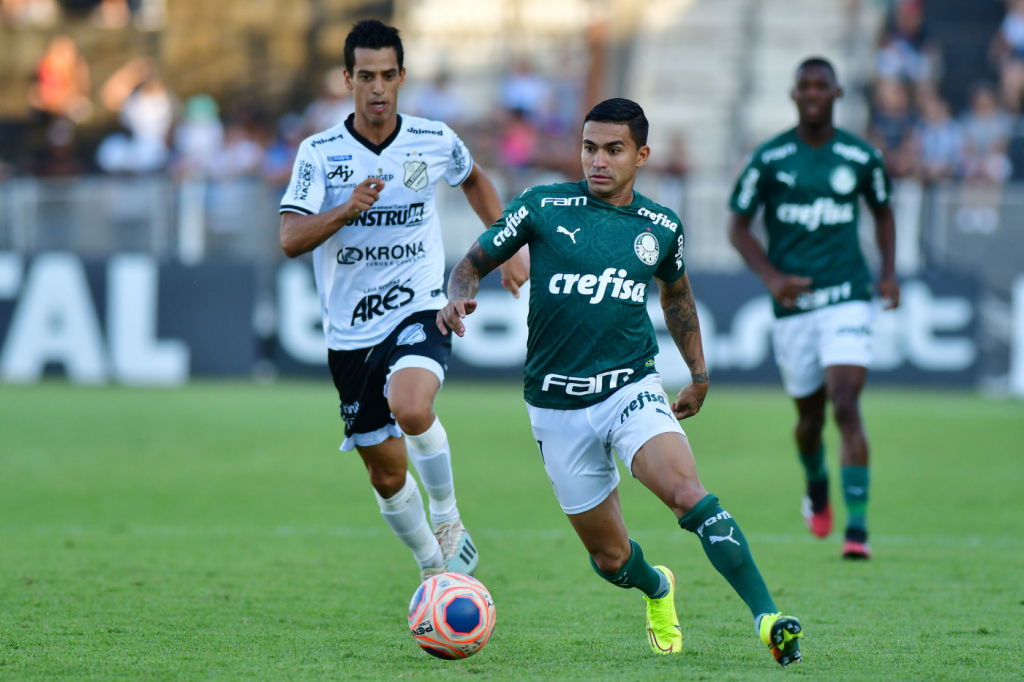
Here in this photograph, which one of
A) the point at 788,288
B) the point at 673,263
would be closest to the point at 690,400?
the point at 673,263

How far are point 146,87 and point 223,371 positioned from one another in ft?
18.7

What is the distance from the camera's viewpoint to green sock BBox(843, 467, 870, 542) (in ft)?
Answer: 25.2

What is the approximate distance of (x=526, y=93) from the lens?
829 inches

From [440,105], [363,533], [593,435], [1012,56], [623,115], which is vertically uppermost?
[1012,56]

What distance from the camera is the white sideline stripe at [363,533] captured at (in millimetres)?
8352

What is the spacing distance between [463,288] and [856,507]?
3478 millimetres

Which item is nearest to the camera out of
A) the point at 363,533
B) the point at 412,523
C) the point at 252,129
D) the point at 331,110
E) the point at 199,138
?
the point at 412,523

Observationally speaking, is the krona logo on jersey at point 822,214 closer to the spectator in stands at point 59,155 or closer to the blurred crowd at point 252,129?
the blurred crowd at point 252,129

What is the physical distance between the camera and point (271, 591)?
655 cm

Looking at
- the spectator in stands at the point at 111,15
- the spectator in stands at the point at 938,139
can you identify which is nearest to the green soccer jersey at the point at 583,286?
the spectator in stands at the point at 938,139

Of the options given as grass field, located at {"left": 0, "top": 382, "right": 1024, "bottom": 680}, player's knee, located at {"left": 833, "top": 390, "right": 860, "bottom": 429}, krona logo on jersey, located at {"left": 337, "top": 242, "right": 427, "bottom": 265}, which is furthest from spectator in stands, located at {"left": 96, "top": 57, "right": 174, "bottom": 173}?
player's knee, located at {"left": 833, "top": 390, "right": 860, "bottom": 429}

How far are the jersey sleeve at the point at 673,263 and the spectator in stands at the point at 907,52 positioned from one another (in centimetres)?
1668

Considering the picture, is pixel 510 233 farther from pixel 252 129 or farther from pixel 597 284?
pixel 252 129

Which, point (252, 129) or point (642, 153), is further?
point (252, 129)
